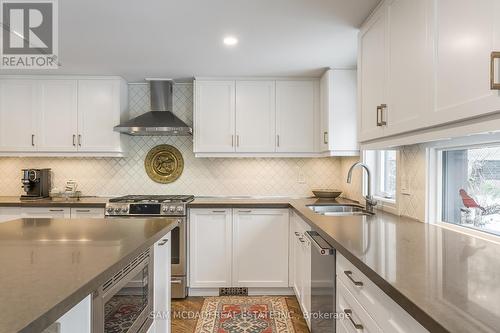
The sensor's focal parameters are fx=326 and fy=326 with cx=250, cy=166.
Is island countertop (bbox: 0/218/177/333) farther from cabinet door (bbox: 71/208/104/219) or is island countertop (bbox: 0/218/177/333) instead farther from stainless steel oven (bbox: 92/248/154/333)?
cabinet door (bbox: 71/208/104/219)

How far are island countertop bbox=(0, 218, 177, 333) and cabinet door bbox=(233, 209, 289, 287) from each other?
1.38 meters

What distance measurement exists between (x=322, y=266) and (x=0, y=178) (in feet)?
13.0

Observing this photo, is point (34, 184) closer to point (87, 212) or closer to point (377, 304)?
point (87, 212)

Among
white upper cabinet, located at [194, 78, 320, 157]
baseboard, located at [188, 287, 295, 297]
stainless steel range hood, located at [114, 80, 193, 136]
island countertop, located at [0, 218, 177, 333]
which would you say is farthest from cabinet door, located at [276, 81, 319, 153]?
island countertop, located at [0, 218, 177, 333]

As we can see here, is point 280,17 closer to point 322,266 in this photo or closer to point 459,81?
point 459,81

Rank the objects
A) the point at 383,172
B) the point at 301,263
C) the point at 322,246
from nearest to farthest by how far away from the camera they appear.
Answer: the point at 322,246
the point at 301,263
the point at 383,172

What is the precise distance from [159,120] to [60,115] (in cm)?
112

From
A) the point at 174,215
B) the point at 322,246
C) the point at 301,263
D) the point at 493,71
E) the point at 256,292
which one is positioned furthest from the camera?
the point at 256,292

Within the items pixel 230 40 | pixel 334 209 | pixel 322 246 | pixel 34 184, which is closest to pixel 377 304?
pixel 322 246

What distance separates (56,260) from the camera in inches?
46.1

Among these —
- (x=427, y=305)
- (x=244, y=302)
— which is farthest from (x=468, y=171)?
(x=244, y=302)

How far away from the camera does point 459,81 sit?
1179 mm

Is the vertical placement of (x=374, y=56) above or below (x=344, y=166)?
above

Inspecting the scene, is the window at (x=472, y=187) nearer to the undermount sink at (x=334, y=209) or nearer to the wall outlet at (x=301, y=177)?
the undermount sink at (x=334, y=209)
